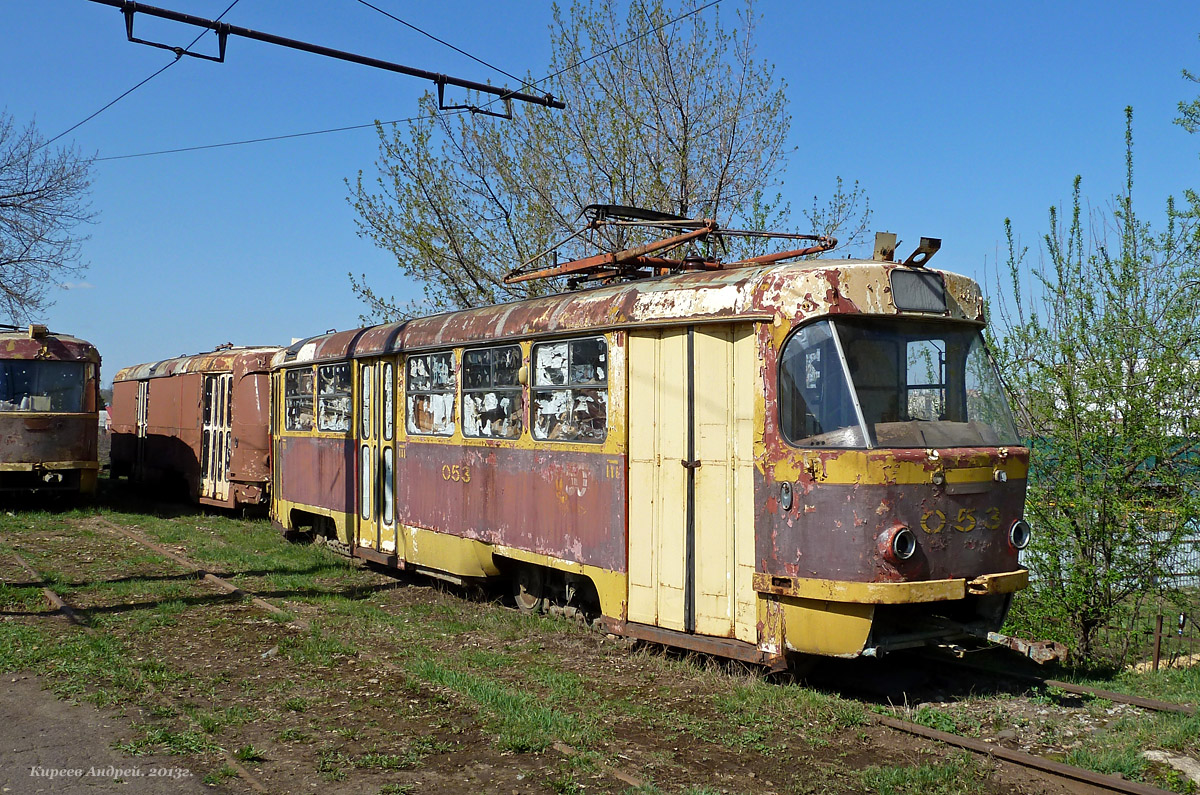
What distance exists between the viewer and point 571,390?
8289 millimetres

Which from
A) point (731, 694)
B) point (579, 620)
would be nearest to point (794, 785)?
point (731, 694)

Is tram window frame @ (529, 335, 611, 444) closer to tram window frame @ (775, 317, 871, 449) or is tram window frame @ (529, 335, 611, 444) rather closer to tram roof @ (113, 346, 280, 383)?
tram window frame @ (775, 317, 871, 449)

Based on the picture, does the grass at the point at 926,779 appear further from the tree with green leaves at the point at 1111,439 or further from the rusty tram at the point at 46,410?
the rusty tram at the point at 46,410

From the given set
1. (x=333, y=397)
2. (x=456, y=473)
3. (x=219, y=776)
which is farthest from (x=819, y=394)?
(x=333, y=397)

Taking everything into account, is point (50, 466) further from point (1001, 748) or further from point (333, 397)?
point (1001, 748)

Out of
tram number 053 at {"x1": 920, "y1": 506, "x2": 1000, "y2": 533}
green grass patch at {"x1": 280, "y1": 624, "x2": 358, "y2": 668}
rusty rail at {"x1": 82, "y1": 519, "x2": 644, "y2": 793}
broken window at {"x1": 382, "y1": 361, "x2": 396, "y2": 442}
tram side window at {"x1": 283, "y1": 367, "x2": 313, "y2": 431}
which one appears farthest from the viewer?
tram side window at {"x1": 283, "y1": 367, "x2": 313, "y2": 431}

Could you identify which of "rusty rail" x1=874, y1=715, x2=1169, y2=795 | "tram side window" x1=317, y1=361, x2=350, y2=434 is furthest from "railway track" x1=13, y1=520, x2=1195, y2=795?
"tram side window" x1=317, y1=361, x2=350, y2=434

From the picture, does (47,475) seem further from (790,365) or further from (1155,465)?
(1155,465)

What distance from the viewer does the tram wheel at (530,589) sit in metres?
9.27

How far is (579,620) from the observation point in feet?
28.5

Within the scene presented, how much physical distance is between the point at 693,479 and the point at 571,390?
1.55 metres

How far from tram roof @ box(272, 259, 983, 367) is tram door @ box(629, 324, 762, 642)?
18 cm

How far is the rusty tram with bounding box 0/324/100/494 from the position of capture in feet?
54.6

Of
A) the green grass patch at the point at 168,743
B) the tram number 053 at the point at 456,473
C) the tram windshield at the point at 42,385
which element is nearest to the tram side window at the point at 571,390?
the tram number 053 at the point at 456,473
